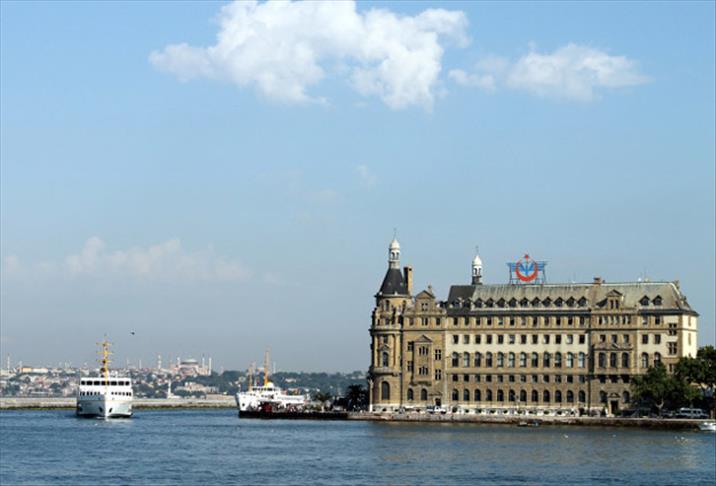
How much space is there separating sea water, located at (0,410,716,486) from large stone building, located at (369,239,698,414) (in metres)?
17.7

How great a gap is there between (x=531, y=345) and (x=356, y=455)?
7134 centimetres

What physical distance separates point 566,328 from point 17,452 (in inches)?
3494

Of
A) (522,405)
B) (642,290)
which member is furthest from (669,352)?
(522,405)

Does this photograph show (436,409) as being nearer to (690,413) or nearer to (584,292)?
(584,292)

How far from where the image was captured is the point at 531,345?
192 meters

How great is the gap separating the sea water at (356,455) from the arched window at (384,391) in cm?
2243

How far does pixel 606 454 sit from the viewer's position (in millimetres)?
125938

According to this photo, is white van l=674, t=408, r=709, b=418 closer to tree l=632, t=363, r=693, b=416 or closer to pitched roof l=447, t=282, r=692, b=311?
tree l=632, t=363, r=693, b=416

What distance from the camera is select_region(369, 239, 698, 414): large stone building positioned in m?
186

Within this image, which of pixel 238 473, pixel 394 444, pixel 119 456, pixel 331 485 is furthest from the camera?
pixel 394 444

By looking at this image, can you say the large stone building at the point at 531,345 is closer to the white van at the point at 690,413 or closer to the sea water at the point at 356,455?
the white van at the point at 690,413

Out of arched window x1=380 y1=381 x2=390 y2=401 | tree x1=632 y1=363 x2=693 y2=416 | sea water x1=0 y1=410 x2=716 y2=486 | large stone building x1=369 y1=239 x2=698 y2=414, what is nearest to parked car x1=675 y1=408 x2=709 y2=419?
tree x1=632 y1=363 x2=693 y2=416

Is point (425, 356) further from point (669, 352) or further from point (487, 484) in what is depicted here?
point (487, 484)

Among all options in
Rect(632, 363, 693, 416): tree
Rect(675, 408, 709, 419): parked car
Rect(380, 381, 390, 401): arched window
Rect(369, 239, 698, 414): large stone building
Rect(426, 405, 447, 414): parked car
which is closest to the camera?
Rect(632, 363, 693, 416): tree
